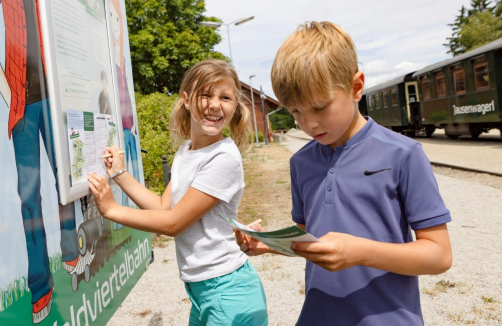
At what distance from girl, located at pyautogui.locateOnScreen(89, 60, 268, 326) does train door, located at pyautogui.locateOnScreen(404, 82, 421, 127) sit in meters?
22.6

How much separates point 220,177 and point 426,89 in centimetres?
2054

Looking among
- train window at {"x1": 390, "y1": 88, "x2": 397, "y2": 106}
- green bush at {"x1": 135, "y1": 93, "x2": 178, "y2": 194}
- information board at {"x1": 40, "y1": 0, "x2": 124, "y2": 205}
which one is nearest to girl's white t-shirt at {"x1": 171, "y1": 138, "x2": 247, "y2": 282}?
information board at {"x1": 40, "y1": 0, "x2": 124, "y2": 205}

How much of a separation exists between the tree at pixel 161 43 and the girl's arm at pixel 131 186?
942 inches

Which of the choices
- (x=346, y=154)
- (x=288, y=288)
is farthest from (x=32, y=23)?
(x=288, y=288)

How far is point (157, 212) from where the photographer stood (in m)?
1.72

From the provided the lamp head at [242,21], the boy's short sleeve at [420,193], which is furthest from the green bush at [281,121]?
the boy's short sleeve at [420,193]

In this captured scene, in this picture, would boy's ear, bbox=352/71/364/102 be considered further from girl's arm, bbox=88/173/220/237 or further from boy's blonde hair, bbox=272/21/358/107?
girl's arm, bbox=88/173/220/237

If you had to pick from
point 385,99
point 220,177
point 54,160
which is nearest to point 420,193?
point 220,177

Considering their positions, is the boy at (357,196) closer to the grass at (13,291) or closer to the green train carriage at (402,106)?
the grass at (13,291)

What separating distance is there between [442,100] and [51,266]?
63.2 feet

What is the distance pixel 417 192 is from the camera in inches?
49.8

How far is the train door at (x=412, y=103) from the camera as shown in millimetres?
22875

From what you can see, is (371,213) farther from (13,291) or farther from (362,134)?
(13,291)

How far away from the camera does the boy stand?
49.9 inches
